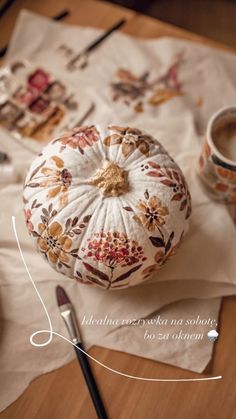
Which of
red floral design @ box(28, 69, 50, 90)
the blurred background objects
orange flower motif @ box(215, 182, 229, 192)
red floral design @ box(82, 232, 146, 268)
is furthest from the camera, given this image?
the blurred background objects

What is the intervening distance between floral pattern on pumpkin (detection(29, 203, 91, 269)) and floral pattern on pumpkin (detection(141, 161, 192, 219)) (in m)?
0.08

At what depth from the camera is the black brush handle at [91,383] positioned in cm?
45

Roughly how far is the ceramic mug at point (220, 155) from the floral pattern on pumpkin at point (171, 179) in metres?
0.08

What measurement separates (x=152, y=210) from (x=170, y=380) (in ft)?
0.64

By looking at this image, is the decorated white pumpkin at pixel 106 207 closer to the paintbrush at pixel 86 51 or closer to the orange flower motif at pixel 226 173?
the orange flower motif at pixel 226 173

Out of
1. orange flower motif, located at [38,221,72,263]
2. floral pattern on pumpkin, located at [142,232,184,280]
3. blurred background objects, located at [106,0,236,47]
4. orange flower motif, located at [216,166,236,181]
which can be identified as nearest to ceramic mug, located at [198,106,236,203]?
orange flower motif, located at [216,166,236,181]

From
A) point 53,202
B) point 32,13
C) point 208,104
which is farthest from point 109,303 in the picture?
point 32,13

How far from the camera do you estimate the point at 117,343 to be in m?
0.49

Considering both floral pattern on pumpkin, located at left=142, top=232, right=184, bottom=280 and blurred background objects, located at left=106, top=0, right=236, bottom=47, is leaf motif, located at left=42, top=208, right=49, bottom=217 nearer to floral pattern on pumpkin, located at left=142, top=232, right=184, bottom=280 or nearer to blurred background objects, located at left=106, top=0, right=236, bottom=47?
floral pattern on pumpkin, located at left=142, top=232, right=184, bottom=280

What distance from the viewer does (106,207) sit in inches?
16.8

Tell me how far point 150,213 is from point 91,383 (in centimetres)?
20

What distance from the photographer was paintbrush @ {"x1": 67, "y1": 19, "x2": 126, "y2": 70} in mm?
689

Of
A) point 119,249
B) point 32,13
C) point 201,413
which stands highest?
point 32,13

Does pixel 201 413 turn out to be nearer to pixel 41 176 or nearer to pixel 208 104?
pixel 41 176
